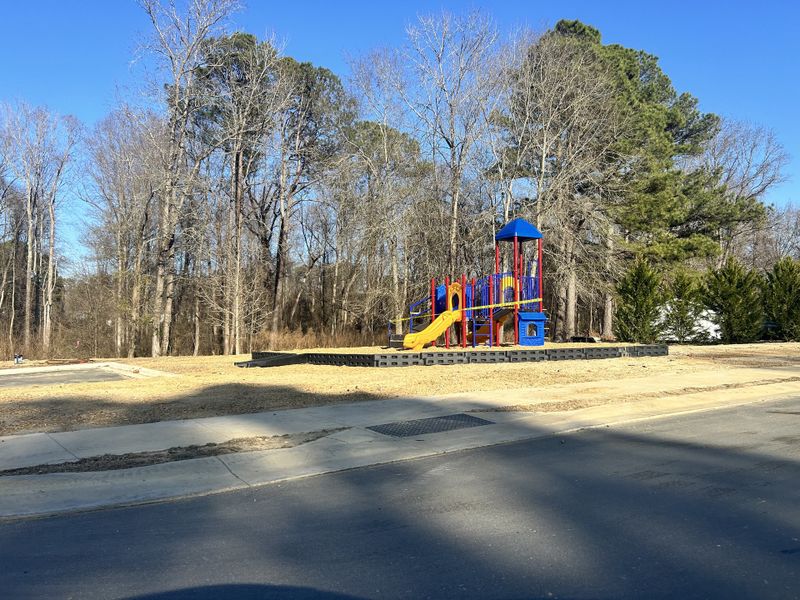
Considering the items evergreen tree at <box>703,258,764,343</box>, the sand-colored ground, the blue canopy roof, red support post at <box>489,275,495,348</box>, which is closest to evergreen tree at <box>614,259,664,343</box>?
evergreen tree at <box>703,258,764,343</box>

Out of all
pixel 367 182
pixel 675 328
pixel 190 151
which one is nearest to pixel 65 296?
pixel 190 151

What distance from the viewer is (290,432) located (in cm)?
884

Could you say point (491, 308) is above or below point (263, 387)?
above

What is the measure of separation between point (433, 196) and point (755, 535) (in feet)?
95.7

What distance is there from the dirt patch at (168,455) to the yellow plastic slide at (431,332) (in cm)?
1120

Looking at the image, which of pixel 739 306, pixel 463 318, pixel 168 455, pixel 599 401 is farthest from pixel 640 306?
pixel 168 455

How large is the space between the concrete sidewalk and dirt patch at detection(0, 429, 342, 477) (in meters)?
0.18

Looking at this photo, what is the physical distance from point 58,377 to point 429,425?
1256 cm

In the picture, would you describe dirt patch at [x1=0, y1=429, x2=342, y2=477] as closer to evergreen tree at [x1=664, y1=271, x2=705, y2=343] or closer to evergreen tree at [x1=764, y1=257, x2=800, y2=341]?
evergreen tree at [x1=664, y1=271, x2=705, y2=343]

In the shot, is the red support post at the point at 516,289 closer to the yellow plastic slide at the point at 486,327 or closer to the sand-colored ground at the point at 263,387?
the yellow plastic slide at the point at 486,327

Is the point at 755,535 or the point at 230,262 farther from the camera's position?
the point at 230,262

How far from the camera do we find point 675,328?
32.0m

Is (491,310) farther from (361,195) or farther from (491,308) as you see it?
(361,195)

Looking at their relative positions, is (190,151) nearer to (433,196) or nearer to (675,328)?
(433,196)
